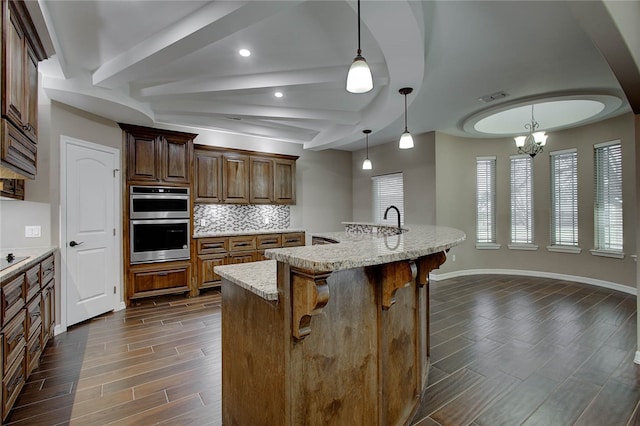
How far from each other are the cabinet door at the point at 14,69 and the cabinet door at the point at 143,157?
91.2 inches

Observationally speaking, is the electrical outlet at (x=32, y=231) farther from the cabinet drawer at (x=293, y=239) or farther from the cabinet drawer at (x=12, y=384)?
the cabinet drawer at (x=293, y=239)

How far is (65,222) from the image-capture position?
3.59 m

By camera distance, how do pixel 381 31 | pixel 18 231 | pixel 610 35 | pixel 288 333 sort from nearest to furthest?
pixel 288 333 < pixel 610 35 < pixel 381 31 < pixel 18 231

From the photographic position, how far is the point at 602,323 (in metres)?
3.60

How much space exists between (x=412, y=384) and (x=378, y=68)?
296 cm

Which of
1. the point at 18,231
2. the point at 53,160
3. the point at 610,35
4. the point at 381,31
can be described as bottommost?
the point at 18,231

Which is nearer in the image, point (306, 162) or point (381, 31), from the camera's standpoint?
point (381, 31)

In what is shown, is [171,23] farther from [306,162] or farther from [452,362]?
[306,162]

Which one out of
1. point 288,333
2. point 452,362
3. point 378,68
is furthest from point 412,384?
point 378,68

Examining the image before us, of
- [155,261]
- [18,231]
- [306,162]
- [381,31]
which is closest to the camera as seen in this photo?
[381,31]

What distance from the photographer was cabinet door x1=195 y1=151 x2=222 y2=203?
511cm

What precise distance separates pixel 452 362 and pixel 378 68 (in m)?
2.99

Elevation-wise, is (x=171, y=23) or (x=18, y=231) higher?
(x=171, y=23)

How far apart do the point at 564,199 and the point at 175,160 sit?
6.68 meters
